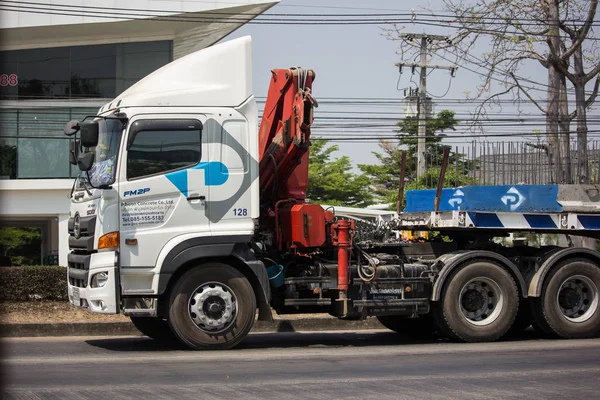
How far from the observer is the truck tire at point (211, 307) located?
9711 millimetres

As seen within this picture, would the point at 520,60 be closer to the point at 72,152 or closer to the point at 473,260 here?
the point at 473,260

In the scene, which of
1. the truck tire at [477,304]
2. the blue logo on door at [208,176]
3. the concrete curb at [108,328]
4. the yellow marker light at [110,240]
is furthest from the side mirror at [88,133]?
the truck tire at [477,304]

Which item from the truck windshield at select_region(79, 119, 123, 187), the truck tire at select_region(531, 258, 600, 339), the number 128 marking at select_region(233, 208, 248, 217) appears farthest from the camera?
the truck tire at select_region(531, 258, 600, 339)

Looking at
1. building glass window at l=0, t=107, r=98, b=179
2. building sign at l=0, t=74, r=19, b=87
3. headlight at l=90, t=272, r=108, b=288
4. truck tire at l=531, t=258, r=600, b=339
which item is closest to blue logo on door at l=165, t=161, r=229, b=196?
headlight at l=90, t=272, r=108, b=288

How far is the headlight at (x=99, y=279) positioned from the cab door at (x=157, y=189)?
0.24m

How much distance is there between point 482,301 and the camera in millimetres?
11062

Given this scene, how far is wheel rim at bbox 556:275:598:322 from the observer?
1140 cm

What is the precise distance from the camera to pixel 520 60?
19828 mm

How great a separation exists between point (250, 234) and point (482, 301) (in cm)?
329

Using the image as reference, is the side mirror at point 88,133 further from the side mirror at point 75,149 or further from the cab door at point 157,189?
the side mirror at point 75,149

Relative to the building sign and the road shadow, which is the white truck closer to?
the road shadow

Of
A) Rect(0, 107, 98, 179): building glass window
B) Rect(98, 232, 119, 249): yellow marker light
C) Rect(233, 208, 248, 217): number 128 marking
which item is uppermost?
Rect(0, 107, 98, 179): building glass window

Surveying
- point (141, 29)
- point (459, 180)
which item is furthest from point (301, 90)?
point (141, 29)

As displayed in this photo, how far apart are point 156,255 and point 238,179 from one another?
1.30m
